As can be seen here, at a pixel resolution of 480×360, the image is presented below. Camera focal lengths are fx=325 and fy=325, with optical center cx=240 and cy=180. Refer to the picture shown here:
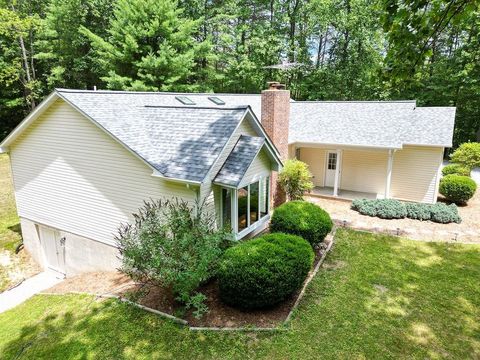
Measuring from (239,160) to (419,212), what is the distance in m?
9.24

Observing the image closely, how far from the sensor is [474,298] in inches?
335

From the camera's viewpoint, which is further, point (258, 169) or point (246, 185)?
point (258, 169)

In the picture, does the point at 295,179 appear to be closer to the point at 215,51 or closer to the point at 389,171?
the point at 389,171

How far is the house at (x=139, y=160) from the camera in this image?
9.58 m

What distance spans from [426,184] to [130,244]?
15.1m

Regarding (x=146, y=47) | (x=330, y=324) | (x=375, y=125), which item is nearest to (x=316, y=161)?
(x=375, y=125)

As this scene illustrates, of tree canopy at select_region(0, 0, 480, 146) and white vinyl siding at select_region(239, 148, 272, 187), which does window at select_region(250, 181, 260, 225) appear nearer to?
white vinyl siding at select_region(239, 148, 272, 187)

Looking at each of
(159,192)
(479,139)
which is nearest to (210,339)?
(159,192)

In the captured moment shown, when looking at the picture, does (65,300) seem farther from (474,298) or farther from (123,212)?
(474,298)

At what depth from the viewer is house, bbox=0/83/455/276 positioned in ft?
31.4

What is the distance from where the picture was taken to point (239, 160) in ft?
31.9

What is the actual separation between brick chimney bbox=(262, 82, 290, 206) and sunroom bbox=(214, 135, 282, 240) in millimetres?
2520

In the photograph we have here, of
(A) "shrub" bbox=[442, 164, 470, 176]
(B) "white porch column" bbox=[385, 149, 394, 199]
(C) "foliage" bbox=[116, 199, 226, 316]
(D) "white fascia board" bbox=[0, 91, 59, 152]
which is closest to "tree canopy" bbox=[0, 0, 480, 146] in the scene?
(A) "shrub" bbox=[442, 164, 470, 176]

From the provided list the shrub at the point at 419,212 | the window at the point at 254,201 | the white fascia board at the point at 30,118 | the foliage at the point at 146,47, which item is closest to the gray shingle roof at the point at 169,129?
the white fascia board at the point at 30,118
